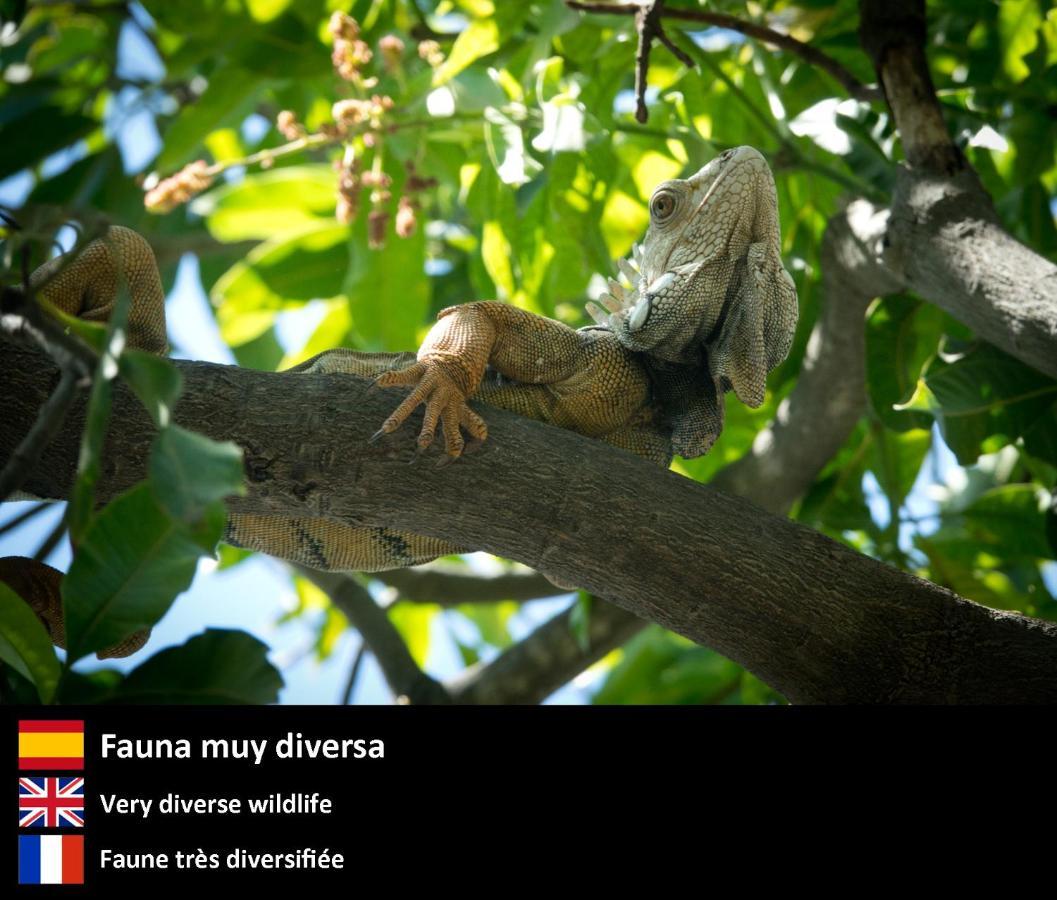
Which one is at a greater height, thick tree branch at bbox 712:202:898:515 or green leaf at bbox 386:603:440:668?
green leaf at bbox 386:603:440:668

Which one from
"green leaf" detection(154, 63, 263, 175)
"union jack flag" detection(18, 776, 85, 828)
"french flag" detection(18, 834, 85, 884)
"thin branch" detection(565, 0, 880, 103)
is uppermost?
"green leaf" detection(154, 63, 263, 175)

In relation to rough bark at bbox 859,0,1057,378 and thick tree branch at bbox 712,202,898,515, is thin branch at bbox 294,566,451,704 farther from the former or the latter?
rough bark at bbox 859,0,1057,378

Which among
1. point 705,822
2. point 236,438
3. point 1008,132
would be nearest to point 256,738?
point 236,438

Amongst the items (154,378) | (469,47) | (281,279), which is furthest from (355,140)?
(154,378)

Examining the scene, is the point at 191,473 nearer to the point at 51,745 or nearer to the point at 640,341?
the point at 51,745

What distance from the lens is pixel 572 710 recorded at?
3273mm

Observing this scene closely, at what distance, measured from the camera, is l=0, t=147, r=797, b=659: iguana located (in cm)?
415

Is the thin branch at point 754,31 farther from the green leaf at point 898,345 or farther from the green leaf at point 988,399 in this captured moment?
the green leaf at point 988,399

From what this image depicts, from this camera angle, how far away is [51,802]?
10.2 feet

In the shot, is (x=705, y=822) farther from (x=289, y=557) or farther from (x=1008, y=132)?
(x=1008, y=132)

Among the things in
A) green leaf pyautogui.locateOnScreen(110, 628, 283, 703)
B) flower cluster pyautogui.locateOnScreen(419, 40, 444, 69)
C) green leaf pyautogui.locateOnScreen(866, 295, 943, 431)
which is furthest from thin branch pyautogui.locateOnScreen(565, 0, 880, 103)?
green leaf pyautogui.locateOnScreen(110, 628, 283, 703)

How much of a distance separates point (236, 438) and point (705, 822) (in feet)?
5.19

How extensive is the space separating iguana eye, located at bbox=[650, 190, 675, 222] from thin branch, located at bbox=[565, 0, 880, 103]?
0.70 meters

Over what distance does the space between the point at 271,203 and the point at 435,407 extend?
3600 millimetres
